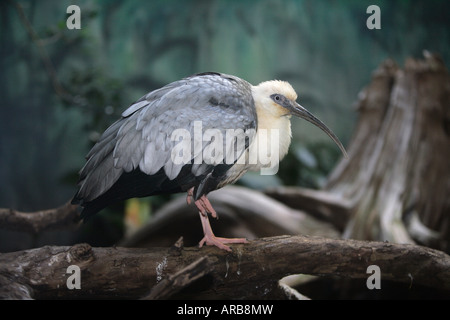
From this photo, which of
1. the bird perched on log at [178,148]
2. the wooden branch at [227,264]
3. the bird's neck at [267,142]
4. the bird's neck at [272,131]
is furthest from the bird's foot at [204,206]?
the bird's neck at [272,131]

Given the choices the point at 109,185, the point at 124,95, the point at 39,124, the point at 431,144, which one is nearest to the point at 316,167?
the point at 431,144

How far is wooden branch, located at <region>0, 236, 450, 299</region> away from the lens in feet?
7.45

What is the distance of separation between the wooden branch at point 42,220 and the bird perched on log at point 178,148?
17.3 inches

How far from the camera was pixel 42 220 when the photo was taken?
9.62ft

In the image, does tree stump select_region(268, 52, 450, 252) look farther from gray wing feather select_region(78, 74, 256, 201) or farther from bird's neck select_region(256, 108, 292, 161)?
gray wing feather select_region(78, 74, 256, 201)

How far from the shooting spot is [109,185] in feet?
7.88

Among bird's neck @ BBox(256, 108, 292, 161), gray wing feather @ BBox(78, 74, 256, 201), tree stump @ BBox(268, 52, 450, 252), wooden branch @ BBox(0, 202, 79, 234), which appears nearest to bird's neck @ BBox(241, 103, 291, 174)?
bird's neck @ BBox(256, 108, 292, 161)

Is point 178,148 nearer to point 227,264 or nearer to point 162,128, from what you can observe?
point 162,128

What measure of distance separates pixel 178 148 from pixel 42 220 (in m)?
1.22

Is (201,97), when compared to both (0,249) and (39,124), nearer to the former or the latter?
(0,249)

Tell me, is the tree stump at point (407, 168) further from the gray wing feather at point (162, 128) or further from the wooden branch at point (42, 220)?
the wooden branch at point (42, 220)

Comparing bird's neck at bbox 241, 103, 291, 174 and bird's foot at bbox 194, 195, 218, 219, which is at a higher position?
bird's neck at bbox 241, 103, 291, 174

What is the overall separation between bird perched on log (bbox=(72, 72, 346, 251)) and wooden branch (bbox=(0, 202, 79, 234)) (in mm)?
439

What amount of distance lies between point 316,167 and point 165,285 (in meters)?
4.72
